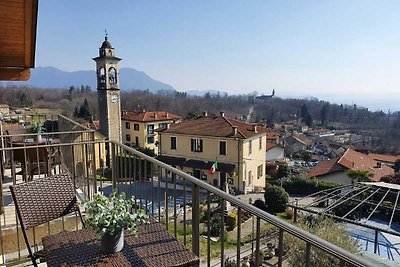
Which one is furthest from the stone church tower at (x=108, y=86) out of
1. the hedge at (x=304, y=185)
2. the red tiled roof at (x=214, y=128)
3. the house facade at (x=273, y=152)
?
the house facade at (x=273, y=152)

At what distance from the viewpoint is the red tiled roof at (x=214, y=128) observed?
24.6m

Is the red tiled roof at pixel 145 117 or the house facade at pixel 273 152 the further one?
the house facade at pixel 273 152

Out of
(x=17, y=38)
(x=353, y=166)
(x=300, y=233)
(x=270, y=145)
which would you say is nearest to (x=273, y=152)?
(x=270, y=145)

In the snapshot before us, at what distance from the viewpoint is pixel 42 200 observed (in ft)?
8.66

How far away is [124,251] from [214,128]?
23.7m

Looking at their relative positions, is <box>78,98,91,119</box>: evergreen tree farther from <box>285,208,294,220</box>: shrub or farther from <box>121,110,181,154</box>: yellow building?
<box>285,208,294,220</box>: shrub

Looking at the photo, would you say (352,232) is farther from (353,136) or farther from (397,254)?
(353,136)

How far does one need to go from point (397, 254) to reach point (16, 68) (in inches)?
451

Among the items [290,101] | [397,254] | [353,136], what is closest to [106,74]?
[397,254]

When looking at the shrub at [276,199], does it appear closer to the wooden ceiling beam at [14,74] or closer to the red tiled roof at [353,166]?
the red tiled roof at [353,166]

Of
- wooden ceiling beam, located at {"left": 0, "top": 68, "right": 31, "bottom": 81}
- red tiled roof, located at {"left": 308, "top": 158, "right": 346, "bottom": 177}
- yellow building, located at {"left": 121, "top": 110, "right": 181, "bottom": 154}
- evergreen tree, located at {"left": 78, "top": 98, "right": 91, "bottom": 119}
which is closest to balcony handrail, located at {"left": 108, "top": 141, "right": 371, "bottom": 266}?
wooden ceiling beam, located at {"left": 0, "top": 68, "right": 31, "bottom": 81}

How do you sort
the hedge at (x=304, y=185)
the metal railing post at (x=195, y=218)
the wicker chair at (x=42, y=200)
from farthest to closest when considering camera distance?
the hedge at (x=304, y=185), the wicker chair at (x=42, y=200), the metal railing post at (x=195, y=218)

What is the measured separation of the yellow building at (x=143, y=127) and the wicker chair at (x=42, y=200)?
1372 inches

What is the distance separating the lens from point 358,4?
9.38 metres
